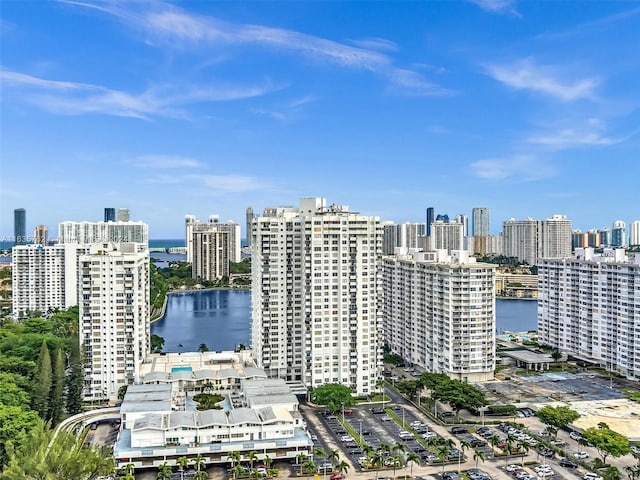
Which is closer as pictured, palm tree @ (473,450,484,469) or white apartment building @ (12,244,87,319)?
palm tree @ (473,450,484,469)

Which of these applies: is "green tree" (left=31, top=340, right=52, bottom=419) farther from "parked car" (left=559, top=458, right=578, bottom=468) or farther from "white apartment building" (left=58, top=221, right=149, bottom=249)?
"white apartment building" (left=58, top=221, right=149, bottom=249)

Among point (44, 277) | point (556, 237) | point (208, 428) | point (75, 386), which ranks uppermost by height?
point (556, 237)

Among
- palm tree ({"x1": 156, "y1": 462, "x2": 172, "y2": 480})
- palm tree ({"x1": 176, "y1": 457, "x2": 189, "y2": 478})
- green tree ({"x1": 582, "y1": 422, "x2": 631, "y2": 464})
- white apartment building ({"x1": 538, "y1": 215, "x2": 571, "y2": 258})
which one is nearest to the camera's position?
palm tree ({"x1": 156, "y1": 462, "x2": 172, "y2": 480})

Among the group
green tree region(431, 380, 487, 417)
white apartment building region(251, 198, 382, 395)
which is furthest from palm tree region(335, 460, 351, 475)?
white apartment building region(251, 198, 382, 395)

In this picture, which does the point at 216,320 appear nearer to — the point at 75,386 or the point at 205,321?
the point at 205,321

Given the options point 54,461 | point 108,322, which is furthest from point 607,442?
point 108,322

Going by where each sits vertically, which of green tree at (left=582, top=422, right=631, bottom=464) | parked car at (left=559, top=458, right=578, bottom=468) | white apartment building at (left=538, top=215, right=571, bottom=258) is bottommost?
parked car at (left=559, top=458, right=578, bottom=468)

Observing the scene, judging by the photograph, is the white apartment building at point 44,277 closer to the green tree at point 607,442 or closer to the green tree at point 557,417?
the green tree at point 557,417
